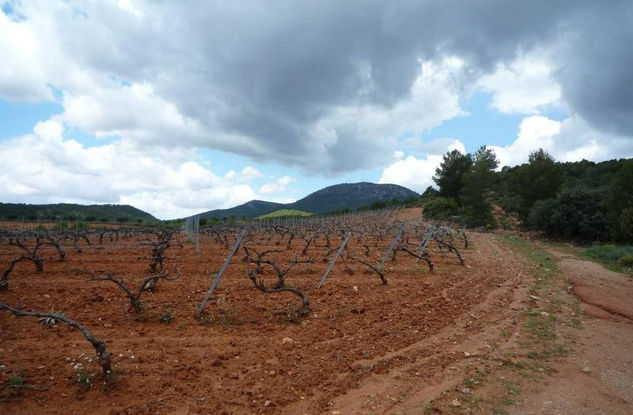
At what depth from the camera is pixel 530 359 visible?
16.2 ft

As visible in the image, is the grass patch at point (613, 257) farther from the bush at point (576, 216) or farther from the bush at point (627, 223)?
the bush at point (576, 216)

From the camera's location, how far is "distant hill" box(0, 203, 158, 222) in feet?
160

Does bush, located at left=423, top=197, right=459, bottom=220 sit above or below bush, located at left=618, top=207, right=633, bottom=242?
above

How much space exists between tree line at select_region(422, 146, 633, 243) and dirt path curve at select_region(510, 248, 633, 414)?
536 inches

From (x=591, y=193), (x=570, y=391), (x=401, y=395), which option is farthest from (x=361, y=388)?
(x=591, y=193)

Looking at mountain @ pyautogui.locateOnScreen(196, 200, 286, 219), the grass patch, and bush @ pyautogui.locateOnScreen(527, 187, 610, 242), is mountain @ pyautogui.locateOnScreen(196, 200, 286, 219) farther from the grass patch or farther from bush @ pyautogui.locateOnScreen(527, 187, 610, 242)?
the grass patch

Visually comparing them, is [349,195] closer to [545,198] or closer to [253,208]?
[253,208]

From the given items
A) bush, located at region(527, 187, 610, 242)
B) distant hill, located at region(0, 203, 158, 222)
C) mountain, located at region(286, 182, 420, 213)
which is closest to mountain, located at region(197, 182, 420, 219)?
mountain, located at region(286, 182, 420, 213)

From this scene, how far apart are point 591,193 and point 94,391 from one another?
25.6 metres

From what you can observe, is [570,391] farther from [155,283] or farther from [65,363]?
[155,283]

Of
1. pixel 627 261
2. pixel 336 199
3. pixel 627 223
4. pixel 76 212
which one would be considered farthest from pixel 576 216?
pixel 336 199

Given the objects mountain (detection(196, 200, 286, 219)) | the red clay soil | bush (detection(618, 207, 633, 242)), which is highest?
mountain (detection(196, 200, 286, 219))

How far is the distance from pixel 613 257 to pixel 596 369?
12839 mm

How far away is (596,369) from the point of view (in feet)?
15.4
